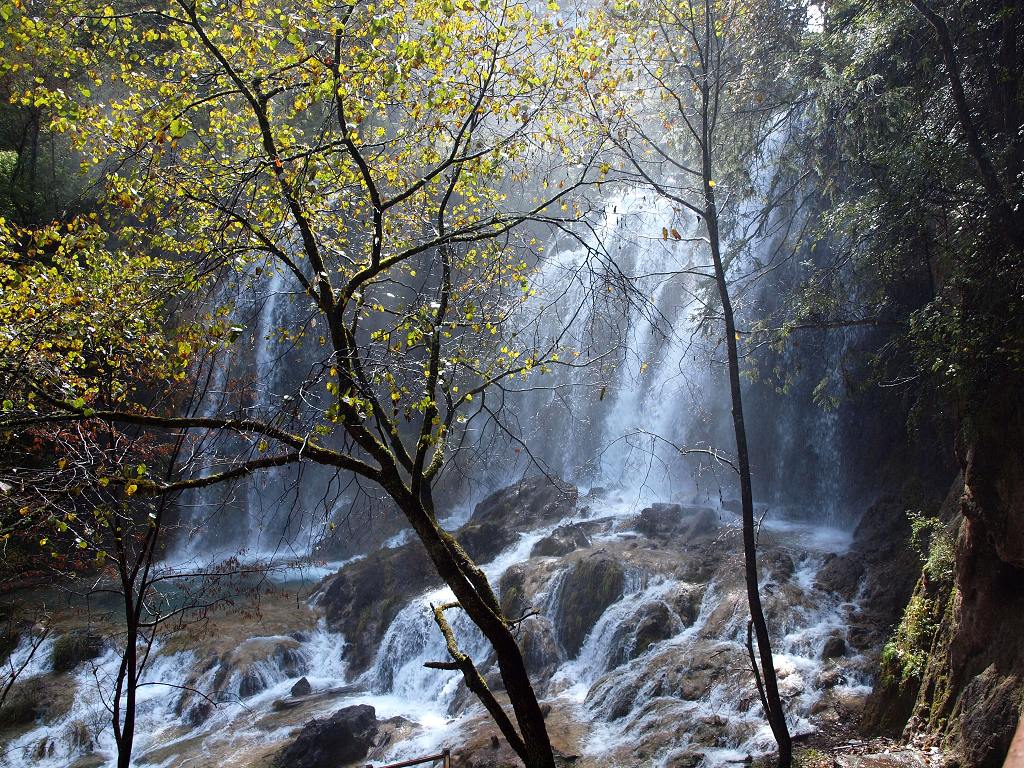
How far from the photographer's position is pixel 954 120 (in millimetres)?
7707

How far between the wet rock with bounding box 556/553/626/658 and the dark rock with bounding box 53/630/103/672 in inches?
355

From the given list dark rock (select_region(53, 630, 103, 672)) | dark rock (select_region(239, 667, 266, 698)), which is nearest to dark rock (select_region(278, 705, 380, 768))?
dark rock (select_region(239, 667, 266, 698))

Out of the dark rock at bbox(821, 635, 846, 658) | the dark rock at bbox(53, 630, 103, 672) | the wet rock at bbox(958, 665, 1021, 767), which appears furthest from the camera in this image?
the dark rock at bbox(53, 630, 103, 672)

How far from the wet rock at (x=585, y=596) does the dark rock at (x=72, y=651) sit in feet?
29.6

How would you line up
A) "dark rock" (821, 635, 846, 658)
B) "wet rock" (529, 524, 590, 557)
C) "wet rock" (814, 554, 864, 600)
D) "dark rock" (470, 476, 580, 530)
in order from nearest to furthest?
1. "dark rock" (821, 635, 846, 658)
2. "wet rock" (814, 554, 864, 600)
3. "wet rock" (529, 524, 590, 557)
4. "dark rock" (470, 476, 580, 530)

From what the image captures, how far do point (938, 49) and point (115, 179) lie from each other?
30.8 ft

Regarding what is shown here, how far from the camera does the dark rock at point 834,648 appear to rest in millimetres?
8961

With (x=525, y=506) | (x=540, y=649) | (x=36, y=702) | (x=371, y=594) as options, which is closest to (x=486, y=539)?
(x=525, y=506)

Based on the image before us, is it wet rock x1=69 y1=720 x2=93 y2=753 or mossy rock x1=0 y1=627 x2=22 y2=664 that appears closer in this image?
wet rock x1=69 y1=720 x2=93 y2=753

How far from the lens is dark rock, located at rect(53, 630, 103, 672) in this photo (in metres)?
12.2

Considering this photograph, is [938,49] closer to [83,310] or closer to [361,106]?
[361,106]

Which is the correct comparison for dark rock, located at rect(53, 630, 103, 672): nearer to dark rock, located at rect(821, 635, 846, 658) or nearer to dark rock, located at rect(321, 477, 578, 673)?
dark rock, located at rect(321, 477, 578, 673)

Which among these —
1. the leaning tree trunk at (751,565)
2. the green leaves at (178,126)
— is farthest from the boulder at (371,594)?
the green leaves at (178,126)

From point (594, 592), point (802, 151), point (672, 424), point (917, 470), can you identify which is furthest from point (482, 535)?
point (802, 151)
